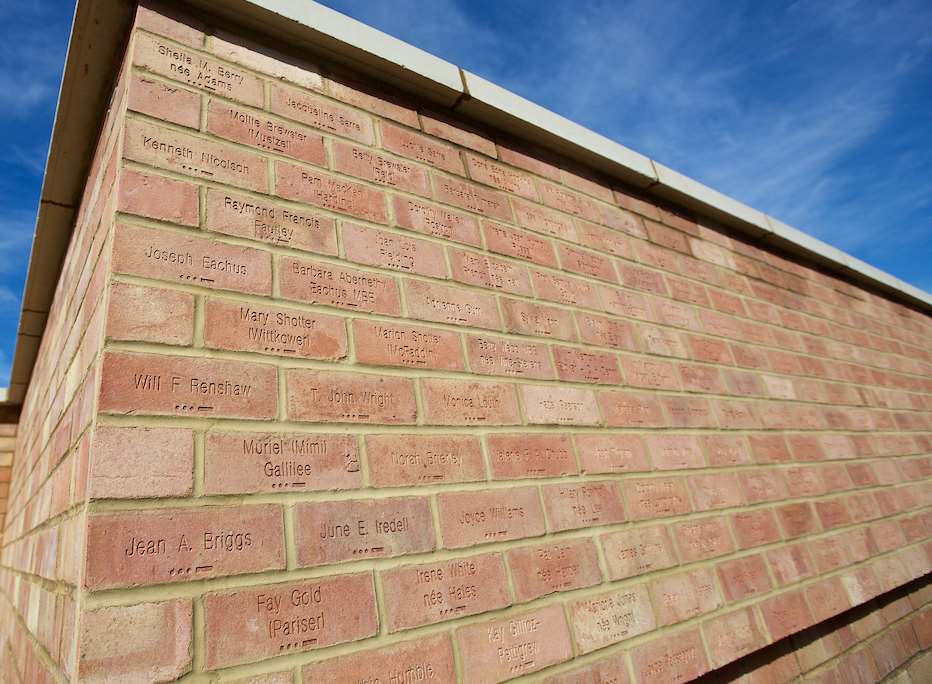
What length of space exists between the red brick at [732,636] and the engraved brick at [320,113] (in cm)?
165

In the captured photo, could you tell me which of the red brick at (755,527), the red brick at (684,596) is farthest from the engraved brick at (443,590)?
the red brick at (755,527)

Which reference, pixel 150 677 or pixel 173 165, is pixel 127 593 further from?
pixel 173 165

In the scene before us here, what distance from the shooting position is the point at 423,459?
1059 mm

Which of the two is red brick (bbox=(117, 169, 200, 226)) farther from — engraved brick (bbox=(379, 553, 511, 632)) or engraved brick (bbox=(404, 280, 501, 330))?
engraved brick (bbox=(379, 553, 511, 632))

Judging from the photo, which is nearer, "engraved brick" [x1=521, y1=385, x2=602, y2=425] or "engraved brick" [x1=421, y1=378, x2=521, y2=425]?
"engraved brick" [x1=421, y1=378, x2=521, y2=425]

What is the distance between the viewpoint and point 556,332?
1469 mm

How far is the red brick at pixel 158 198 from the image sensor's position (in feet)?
3.07

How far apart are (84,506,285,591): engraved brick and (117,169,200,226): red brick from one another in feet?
1.80

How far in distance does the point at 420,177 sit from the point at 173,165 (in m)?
0.64

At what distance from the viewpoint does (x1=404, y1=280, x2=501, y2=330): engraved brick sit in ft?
3.99

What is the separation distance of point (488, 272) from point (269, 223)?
23.5 inches

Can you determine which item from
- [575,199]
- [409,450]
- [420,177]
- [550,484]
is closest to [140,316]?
[409,450]

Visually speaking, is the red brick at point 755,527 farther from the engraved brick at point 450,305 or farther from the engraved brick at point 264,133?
the engraved brick at point 264,133

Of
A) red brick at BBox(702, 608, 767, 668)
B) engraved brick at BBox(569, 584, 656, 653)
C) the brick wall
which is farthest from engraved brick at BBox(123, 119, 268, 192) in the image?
red brick at BBox(702, 608, 767, 668)
